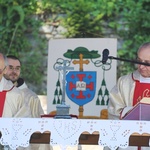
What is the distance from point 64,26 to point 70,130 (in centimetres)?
598

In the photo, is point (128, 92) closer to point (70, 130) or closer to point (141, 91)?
point (141, 91)

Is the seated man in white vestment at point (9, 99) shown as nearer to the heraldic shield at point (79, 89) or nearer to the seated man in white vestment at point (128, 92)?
the seated man in white vestment at point (128, 92)

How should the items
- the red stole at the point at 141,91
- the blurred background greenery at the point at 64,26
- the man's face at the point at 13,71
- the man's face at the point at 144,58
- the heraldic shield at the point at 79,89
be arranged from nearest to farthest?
the man's face at the point at 144,58 → the red stole at the point at 141,91 → the man's face at the point at 13,71 → the heraldic shield at the point at 79,89 → the blurred background greenery at the point at 64,26

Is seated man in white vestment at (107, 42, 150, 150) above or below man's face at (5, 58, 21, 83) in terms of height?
below

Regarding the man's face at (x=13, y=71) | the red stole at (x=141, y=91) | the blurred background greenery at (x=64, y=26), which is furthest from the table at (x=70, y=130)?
the blurred background greenery at (x=64, y=26)

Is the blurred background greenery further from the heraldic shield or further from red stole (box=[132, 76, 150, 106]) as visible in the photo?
red stole (box=[132, 76, 150, 106])

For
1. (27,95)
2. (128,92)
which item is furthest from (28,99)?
(128,92)

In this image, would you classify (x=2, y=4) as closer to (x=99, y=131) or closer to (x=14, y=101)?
(x=14, y=101)

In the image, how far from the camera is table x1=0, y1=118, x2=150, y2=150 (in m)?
4.84

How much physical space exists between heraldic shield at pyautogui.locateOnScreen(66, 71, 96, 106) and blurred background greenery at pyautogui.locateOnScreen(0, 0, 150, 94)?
9.64 ft

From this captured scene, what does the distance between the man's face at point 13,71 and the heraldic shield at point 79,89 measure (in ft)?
3.05

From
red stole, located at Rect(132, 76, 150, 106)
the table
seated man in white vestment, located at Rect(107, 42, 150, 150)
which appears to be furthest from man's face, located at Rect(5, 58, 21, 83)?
the table

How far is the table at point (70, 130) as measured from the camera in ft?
15.9

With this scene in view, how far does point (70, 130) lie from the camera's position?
4.86 meters
